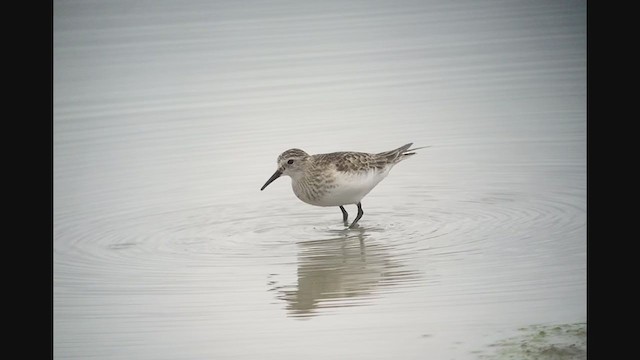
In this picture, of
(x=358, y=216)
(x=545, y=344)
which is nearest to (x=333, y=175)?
(x=358, y=216)

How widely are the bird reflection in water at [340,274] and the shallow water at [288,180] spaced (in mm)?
14

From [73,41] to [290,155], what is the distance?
8.39 ft

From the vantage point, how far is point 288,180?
249 inches

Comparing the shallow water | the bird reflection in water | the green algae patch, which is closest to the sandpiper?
the shallow water

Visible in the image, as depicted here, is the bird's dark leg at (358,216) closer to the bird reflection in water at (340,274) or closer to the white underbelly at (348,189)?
the white underbelly at (348,189)

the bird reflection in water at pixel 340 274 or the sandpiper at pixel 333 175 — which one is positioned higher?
the sandpiper at pixel 333 175

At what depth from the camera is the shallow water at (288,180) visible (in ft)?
14.2

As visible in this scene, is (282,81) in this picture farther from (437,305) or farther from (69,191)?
(437,305)

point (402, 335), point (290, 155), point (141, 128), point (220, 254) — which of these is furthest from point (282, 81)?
point (402, 335)

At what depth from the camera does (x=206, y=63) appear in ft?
25.2

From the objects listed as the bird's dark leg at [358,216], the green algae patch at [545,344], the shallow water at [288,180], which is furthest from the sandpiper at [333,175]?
the green algae patch at [545,344]

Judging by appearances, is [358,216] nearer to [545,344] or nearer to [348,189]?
[348,189]

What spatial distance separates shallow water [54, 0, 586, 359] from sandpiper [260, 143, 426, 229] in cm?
14

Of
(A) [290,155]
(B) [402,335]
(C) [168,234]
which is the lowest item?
(B) [402,335]
